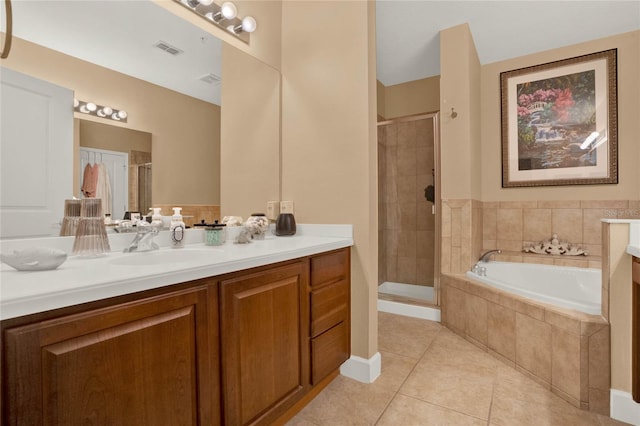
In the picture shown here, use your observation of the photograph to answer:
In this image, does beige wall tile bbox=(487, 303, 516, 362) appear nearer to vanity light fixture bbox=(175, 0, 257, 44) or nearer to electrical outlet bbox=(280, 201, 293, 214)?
electrical outlet bbox=(280, 201, 293, 214)

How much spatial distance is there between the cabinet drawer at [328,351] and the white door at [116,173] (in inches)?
42.8

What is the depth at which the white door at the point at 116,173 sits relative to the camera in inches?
50.8

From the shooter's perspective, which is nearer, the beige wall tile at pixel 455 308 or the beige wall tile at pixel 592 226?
the beige wall tile at pixel 455 308

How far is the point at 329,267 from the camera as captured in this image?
1660mm

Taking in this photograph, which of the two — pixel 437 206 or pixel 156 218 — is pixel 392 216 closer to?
pixel 437 206

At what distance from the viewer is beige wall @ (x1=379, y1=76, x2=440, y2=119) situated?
3.56m

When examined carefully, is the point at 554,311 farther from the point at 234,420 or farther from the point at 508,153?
the point at 508,153

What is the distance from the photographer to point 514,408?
5.13ft

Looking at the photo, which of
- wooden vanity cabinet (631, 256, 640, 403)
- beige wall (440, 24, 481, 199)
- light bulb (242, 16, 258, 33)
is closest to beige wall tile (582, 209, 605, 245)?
beige wall (440, 24, 481, 199)

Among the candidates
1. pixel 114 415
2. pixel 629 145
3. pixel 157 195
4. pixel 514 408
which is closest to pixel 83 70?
pixel 157 195

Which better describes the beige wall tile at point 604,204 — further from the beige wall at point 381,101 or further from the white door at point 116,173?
the white door at point 116,173

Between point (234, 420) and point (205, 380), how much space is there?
0.24 meters

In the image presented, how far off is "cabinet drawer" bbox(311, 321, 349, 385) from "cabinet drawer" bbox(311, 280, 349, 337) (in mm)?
42

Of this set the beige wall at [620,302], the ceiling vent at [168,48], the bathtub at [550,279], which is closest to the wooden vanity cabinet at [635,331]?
the beige wall at [620,302]
